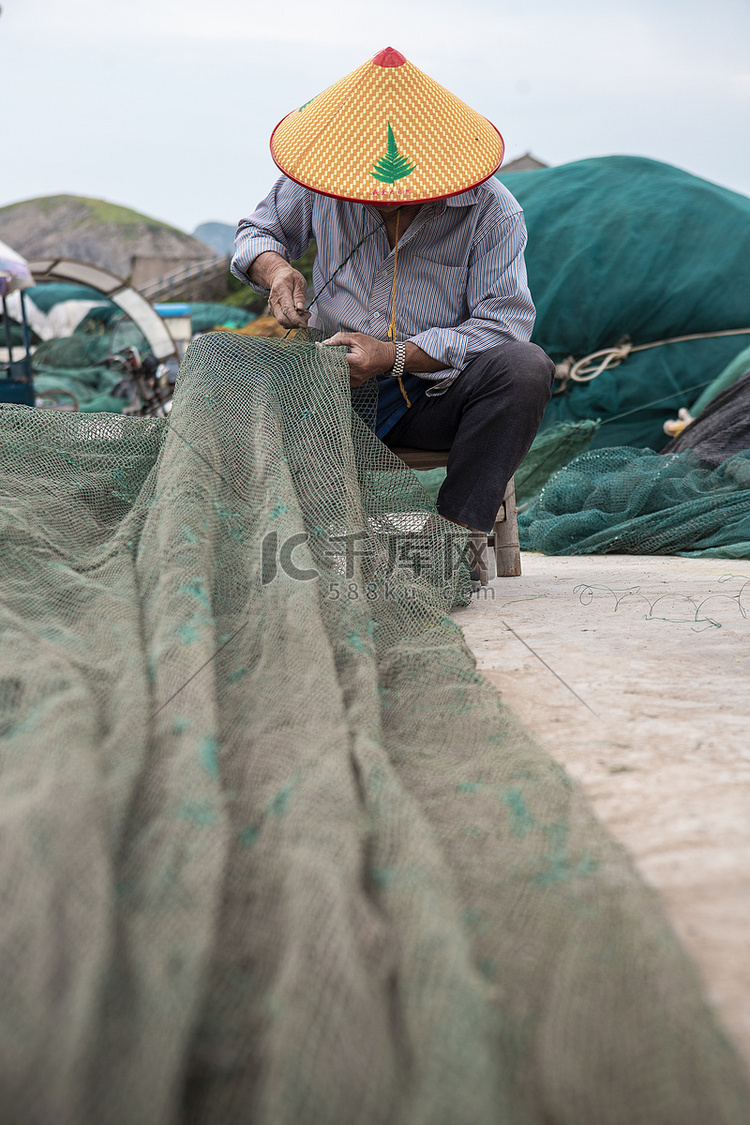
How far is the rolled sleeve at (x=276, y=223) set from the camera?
2.42m

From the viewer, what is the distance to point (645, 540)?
3297mm

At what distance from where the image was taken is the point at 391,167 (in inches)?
83.0

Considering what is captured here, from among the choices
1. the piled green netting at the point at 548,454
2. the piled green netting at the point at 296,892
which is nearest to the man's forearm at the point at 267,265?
the piled green netting at the point at 296,892

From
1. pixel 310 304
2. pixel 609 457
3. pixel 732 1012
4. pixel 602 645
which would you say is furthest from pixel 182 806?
pixel 609 457

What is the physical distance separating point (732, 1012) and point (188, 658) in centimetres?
71

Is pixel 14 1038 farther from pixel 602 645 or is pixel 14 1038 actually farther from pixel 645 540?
pixel 645 540

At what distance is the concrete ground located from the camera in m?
A: 0.78

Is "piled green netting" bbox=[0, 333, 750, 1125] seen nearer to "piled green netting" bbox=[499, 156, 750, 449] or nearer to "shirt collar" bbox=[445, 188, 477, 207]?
"shirt collar" bbox=[445, 188, 477, 207]

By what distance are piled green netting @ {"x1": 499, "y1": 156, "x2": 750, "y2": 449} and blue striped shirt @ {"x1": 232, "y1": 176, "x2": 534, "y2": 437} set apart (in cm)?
301

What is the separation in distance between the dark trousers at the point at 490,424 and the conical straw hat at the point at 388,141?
0.46 meters

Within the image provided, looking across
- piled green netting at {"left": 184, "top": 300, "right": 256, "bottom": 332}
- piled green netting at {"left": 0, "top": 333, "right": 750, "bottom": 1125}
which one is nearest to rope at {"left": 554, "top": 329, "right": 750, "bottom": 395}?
piled green netting at {"left": 0, "top": 333, "right": 750, "bottom": 1125}

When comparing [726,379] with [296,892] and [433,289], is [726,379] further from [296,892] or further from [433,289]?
[296,892]

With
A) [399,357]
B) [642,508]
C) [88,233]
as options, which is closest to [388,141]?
[399,357]

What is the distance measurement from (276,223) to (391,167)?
0.50 meters
